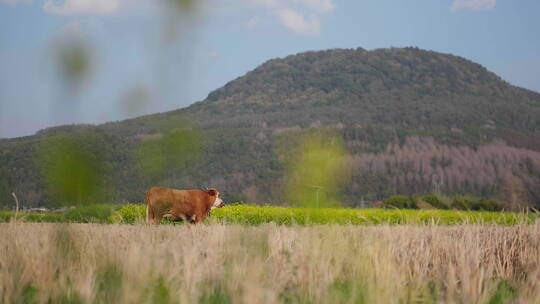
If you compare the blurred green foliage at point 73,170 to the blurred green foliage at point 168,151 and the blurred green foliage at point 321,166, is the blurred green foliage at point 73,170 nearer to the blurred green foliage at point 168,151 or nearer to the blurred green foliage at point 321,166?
the blurred green foliage at point 168,151

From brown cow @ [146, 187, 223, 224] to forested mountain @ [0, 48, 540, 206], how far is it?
131 centimetres

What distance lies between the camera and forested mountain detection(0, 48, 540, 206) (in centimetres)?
241

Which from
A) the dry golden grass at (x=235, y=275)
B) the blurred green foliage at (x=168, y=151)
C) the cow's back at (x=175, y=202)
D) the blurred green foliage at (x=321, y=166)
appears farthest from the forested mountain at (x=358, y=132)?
the blurred green foliage at (x=321, y=166)

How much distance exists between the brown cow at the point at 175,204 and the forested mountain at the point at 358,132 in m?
1.31

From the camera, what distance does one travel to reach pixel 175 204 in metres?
10.3

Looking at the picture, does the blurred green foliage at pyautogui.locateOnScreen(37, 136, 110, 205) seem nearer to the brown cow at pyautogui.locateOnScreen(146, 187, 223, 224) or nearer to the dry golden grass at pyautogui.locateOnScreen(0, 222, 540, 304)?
the dry golden grass at pyautogui.locateOnScreen(0, 222, 540, 304)

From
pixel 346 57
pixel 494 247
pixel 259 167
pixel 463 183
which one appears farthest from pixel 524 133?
pixel 494 247

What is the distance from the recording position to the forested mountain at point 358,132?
2414 mm

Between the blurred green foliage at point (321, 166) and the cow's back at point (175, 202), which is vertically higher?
the blurred green foliage at point (321, 166)

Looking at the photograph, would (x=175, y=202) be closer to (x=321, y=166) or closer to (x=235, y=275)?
(x=321, y=166)

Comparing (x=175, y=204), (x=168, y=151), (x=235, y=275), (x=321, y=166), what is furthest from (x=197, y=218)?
(x=168, y=151)

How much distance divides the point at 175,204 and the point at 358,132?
73.1m

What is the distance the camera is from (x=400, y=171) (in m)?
63.0

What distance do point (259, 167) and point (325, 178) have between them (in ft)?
205
